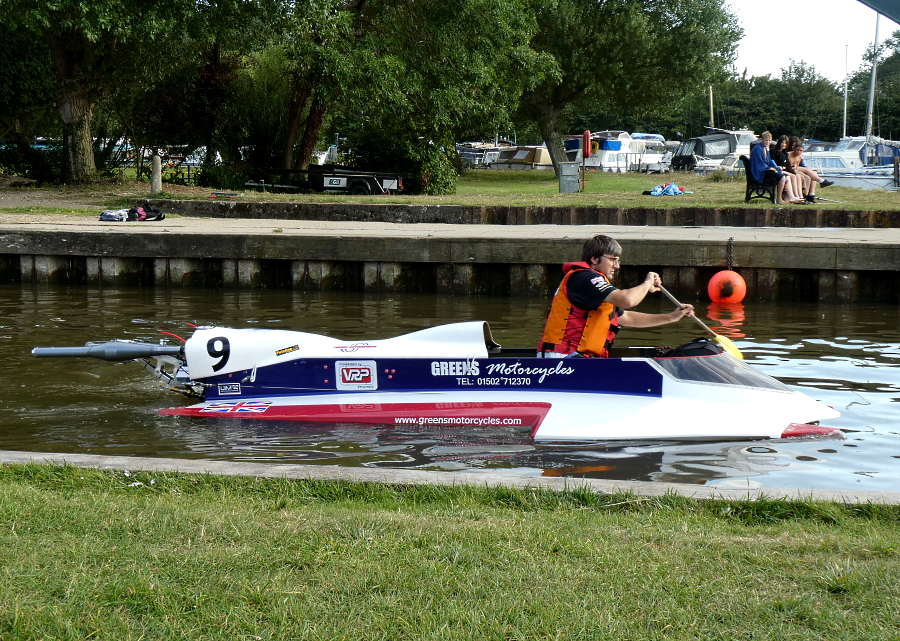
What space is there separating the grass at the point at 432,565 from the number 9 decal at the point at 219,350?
10.6ft

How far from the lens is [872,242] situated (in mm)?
14289

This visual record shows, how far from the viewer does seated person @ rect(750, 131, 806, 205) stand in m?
19.3

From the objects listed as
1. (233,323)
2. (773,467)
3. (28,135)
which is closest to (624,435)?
(773,467)

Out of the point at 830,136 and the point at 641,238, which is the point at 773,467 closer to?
the point at 641,238

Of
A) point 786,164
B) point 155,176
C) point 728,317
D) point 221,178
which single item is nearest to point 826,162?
point 786,164

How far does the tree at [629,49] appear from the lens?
3656 cm

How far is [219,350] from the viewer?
830 cm

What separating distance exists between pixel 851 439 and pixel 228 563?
554 cm

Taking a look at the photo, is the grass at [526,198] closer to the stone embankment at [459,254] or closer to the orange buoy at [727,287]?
the stone embankment at [459,254]

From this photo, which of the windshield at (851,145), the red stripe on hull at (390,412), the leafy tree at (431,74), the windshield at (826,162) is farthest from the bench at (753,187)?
the windshield at (851,145)

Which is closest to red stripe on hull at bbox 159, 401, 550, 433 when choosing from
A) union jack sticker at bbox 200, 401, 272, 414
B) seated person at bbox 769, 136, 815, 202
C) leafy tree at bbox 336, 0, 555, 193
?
union jack sticker at bbox 200, 401, 272, 414

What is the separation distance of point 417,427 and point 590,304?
72.6 inches

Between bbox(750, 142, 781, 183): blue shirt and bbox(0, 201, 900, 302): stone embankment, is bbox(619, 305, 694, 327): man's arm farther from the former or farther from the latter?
bbox(750, 142, 781, 183): blue shirt

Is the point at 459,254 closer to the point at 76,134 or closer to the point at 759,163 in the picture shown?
the point at 759,163
